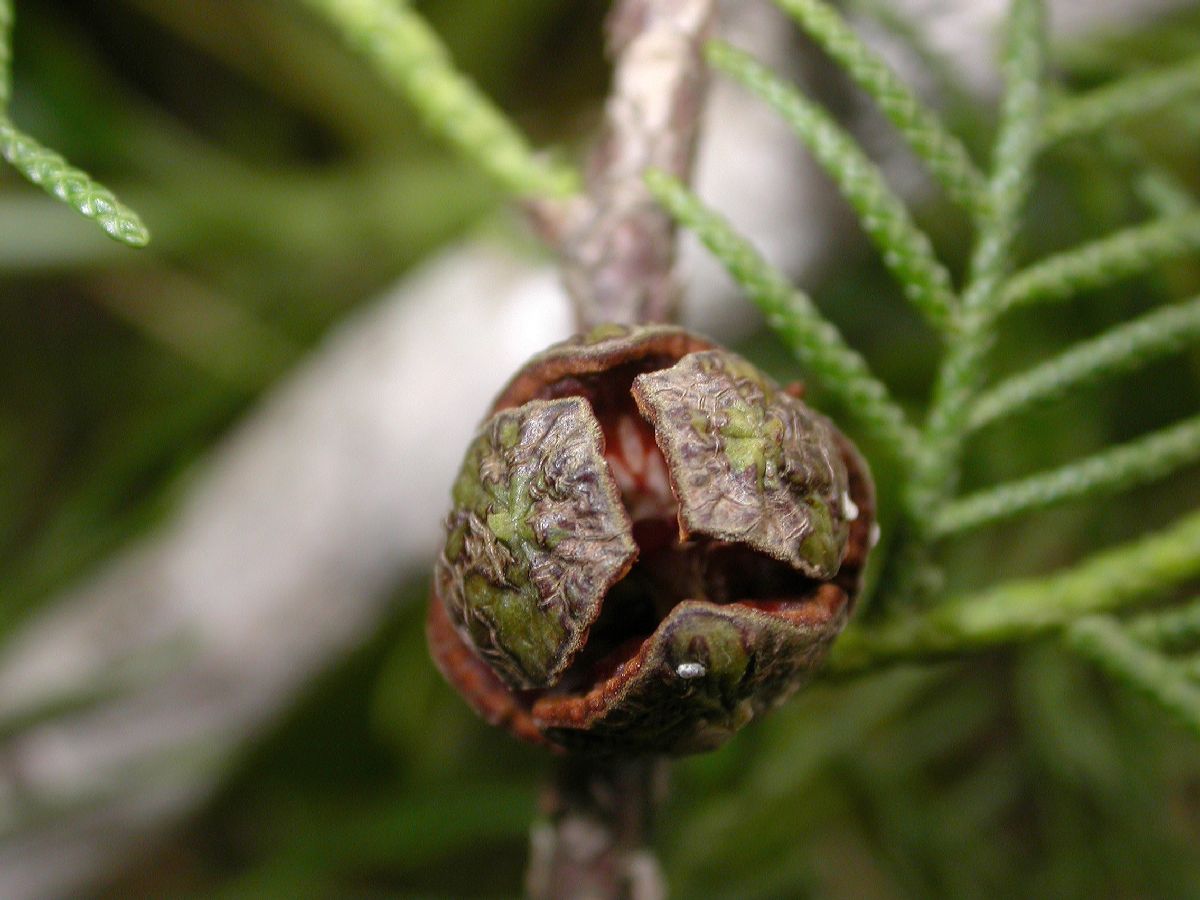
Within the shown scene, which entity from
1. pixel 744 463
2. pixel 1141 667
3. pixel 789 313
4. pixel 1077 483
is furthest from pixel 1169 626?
pixel 744 463

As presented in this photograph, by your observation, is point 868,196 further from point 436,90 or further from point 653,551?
point 436,90

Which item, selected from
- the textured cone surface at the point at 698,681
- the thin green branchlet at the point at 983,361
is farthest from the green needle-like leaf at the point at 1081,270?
the textured cone surface at the point at 698,681

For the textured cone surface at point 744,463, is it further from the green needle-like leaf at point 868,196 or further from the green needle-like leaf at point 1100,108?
the green needle-like leaf at point 1100,108

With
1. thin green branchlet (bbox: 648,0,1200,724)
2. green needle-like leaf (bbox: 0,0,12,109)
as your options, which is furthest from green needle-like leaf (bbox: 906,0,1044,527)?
green needle-like leaf (bbox: 0,0,12,109)

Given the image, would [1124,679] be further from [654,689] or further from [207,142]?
[207,142]

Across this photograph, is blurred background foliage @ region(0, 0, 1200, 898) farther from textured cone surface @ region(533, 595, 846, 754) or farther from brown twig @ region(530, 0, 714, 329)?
textured cone surface @ region(533, 595, 846, 754)

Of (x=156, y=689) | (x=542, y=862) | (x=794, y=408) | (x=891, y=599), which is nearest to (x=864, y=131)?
(x=891, y=599)

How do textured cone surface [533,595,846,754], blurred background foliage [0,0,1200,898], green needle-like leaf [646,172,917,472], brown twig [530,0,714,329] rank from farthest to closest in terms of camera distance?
blurred background foliage [0,0,1200,898] → brown twig [530,0,714,329] → green needle-like leaf [646,172,917,472] → textured cone surface [533,595,846,754]
